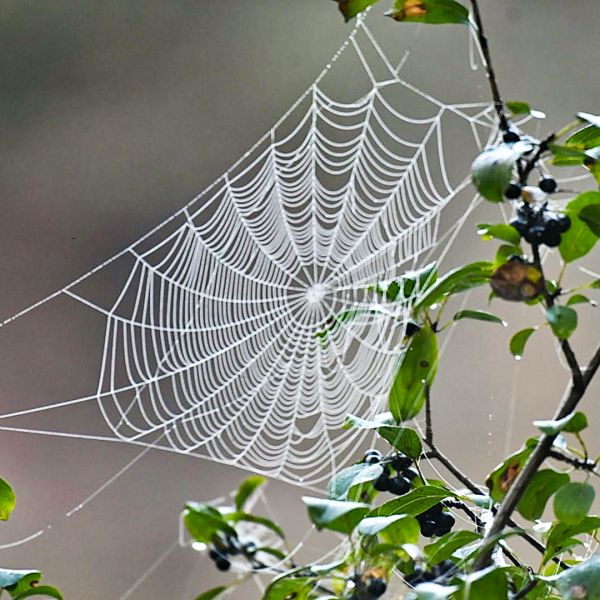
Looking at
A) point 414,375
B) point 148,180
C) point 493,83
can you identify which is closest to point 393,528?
point 414,375

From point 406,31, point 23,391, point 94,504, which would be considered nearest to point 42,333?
point 23,391

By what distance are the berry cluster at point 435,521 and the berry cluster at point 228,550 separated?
0.89 ft

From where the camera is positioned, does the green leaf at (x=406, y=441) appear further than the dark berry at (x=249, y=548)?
Yes

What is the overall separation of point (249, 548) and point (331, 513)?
0.10 meters

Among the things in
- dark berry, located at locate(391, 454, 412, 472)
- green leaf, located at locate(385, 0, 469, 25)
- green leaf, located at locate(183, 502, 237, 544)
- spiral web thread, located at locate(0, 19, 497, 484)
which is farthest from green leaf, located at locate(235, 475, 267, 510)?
spiral web thread, located at locate(0, 19, 497, 484)

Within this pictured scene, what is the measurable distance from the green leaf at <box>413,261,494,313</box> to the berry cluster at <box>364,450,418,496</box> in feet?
0.52

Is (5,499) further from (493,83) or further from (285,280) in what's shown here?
(285,280)

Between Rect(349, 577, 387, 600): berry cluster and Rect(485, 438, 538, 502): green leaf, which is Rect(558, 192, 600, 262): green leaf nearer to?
Rect(485, 438, 538, 502): green leaf

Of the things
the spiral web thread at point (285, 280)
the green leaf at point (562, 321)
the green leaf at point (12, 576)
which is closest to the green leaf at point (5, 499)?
the green leaf at point (12, 576)

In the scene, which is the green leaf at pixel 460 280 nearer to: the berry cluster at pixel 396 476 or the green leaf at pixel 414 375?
the green leaf at pixel 414 375

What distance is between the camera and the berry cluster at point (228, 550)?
564 millimetres

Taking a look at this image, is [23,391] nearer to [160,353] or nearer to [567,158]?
[160,353]

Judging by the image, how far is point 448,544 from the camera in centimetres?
72

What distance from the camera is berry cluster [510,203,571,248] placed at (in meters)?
0.63
